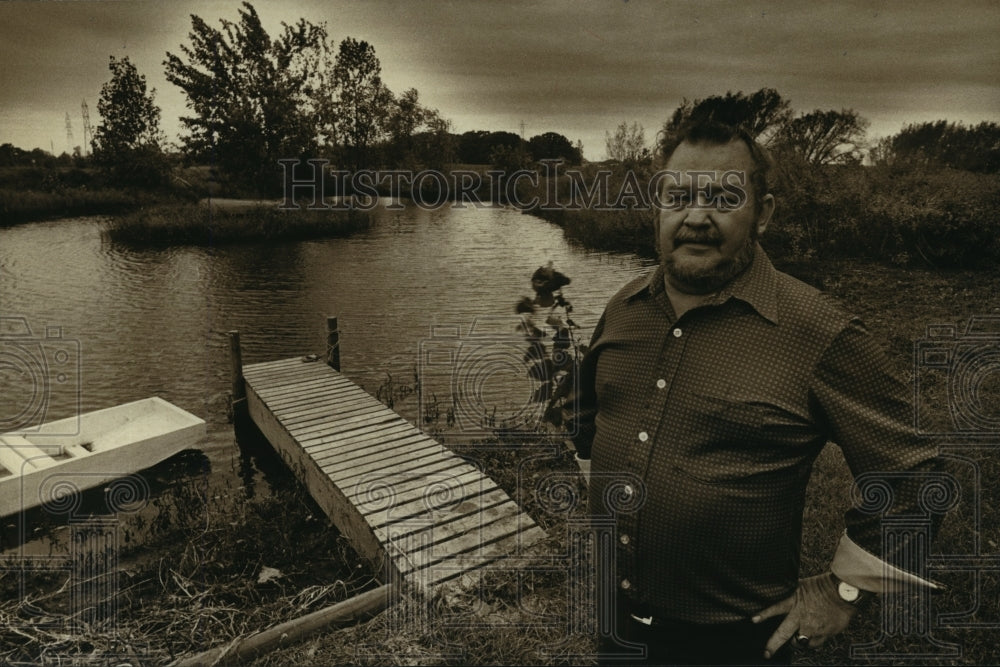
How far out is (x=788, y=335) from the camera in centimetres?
190

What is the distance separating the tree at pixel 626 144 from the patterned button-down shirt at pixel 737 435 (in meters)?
18.4

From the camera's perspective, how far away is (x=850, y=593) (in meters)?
1.93

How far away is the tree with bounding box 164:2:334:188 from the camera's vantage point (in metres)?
36.5

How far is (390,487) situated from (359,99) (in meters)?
41.3

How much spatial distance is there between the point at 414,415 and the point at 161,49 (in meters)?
37.6

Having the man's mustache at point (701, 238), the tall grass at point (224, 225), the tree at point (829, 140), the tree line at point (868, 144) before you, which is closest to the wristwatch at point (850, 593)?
the man's mustache at point (701, 238)

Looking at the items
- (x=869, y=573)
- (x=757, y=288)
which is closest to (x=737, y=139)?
(x=757, y=288)

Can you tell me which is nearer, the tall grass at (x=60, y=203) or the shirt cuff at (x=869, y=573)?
the shirt cuff at (x=869, y=573)

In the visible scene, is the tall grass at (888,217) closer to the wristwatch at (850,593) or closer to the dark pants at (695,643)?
the dark pants at (695,643)

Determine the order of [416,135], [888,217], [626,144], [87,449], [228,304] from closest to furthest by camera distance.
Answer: [87,449] < [888,217] < [228,304] < [626,144] < [416,135]

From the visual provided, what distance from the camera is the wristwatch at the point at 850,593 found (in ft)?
6.28

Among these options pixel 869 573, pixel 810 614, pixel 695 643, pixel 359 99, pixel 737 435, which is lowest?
pixel 695 643

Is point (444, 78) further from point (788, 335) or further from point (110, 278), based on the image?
point (110, 278)

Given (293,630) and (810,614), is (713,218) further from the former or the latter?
(293,630)
